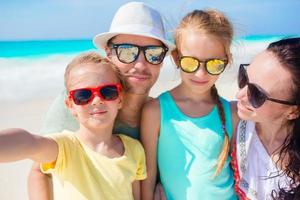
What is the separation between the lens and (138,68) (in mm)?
2725

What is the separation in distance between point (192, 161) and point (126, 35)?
94 centimetres

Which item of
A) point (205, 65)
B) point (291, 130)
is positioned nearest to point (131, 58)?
point (205, 65)

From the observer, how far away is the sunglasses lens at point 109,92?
2.45 m

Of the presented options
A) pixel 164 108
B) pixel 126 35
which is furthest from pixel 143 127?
pixel 126 35

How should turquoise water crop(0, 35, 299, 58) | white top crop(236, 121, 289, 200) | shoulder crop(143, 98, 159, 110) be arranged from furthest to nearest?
turquoise water crop(0, 35, 299, 58) → shoulder crop(143, 98, 159, 110) → white top crop(236, 121, 289, 200)

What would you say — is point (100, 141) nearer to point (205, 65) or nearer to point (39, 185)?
point (39, 185)

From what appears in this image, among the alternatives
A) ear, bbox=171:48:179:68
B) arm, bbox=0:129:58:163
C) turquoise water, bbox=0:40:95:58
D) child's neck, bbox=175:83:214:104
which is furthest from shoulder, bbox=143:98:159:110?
turquoise water, bbox=0:40:95:58

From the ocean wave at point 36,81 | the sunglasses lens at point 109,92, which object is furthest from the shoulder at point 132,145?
the ocean wave at point 36,81

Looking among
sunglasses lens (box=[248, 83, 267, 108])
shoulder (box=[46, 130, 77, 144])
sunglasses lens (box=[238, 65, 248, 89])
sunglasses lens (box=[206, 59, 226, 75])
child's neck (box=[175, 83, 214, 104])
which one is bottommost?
shoulder (box=[46, 130, 77, 144])

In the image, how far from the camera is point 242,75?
252cm

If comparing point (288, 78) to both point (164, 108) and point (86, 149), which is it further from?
point (86, 149)

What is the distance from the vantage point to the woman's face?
7.73ft

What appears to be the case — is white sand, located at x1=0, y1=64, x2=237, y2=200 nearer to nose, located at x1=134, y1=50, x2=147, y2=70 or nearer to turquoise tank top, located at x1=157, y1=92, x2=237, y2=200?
turquoise tank top, located at x1=157, y1=92, x2=237, y2=200

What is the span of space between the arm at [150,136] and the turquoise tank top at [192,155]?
0.04m
